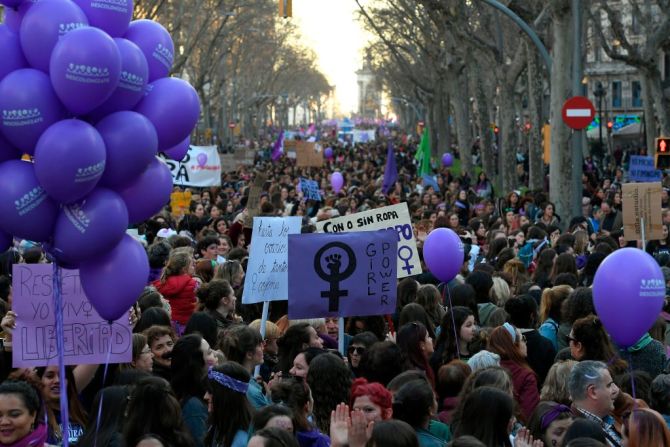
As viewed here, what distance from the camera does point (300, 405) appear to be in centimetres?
637

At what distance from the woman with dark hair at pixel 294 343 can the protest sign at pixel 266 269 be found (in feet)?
4.47

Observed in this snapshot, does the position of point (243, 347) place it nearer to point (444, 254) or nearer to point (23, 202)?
point (23, 202)

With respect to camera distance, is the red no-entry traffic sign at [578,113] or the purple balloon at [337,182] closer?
the red no-entry traffic sign at [578,113]

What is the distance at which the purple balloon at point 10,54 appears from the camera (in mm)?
5793

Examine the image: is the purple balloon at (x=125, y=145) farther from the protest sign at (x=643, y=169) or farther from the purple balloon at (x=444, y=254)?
the protest sign at (x=643, y=169)

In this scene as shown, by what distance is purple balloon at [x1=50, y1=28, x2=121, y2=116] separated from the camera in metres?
5.57

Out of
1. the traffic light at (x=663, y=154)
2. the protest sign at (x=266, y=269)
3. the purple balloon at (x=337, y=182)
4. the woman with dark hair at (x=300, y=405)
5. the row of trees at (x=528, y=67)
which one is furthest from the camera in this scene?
the purple balloon at (x=337, y=182)

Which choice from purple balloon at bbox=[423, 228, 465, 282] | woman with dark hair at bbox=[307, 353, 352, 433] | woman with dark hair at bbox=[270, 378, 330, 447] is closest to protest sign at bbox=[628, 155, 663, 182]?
purple balloon at bbox=[423, 228, 465, 282]

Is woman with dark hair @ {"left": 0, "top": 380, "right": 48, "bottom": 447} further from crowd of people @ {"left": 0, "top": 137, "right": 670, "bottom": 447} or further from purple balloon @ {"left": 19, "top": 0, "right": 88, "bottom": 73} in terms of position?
purple balloon @ {"left": 19, "top": 0, "right": 88, "bottom": 73}

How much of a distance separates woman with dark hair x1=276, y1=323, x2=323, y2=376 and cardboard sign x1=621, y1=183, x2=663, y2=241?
5675 mm

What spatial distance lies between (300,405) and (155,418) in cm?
80

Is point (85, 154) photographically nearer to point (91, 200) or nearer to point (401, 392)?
point (91, 200)

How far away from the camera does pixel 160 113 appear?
20.0 feet

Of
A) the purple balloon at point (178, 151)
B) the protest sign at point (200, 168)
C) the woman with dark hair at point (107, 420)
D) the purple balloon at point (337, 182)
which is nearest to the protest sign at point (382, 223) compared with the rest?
the purple balloon at point (178, 151)
